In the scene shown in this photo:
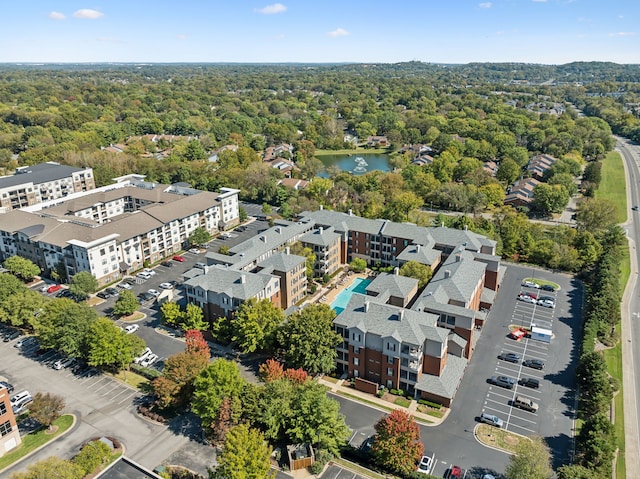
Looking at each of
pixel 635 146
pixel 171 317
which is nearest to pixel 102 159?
pixel 171 317

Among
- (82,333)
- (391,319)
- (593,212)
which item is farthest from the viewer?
(593,212)

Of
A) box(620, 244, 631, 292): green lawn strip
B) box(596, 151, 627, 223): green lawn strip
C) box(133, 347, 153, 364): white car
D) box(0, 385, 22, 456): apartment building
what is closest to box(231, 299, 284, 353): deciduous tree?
box(133, 347, 153, 364): white car

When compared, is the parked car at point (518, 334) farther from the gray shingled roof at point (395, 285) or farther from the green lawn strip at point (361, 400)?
the green lawn strip at point (361, 400)

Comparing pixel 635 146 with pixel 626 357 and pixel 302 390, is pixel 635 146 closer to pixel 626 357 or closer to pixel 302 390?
pixel 626 357

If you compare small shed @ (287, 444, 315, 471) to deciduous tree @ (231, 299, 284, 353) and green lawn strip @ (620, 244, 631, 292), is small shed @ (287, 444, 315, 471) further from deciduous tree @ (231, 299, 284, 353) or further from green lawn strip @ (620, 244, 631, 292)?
green lawn strip @ (620, 244, 631, 292)

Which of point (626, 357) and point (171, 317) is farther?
point (171, 317)
